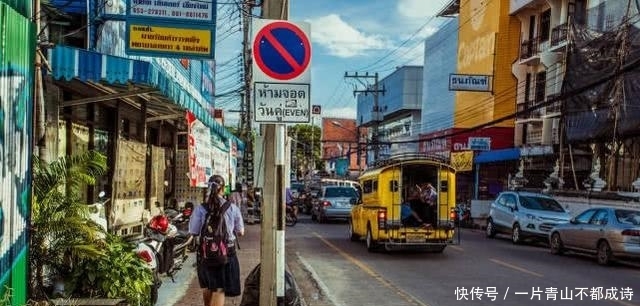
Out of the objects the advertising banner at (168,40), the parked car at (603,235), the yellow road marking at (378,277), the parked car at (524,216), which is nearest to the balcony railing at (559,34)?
the parked car at (524,216)

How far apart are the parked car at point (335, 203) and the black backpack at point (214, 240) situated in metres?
22.2

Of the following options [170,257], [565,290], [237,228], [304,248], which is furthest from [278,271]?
[304,248]

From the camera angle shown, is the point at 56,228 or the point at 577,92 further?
the point at 577,92

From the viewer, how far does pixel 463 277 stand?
12.3 meters

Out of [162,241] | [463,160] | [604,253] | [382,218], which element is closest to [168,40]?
[162,241]

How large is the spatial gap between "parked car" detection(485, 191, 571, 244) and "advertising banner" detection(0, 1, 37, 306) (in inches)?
687

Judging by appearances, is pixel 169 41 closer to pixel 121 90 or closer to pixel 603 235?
pixel 121 90

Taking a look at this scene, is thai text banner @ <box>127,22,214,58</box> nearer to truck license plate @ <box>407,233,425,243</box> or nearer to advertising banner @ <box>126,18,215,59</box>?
advertising banner @ <box>126,18,215,59</box>

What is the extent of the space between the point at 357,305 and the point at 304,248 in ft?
A: 26.5

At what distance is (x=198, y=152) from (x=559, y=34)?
80.1 ft

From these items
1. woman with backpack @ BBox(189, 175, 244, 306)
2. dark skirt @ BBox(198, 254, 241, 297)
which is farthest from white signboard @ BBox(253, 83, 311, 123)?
dark skirt @ BBox(198, 254, 241, 297)

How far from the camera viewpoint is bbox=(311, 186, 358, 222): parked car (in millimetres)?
29781

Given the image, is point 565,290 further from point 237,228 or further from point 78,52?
point 78,52

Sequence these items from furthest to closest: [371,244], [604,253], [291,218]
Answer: [291,218], [371,244], [604,253]
